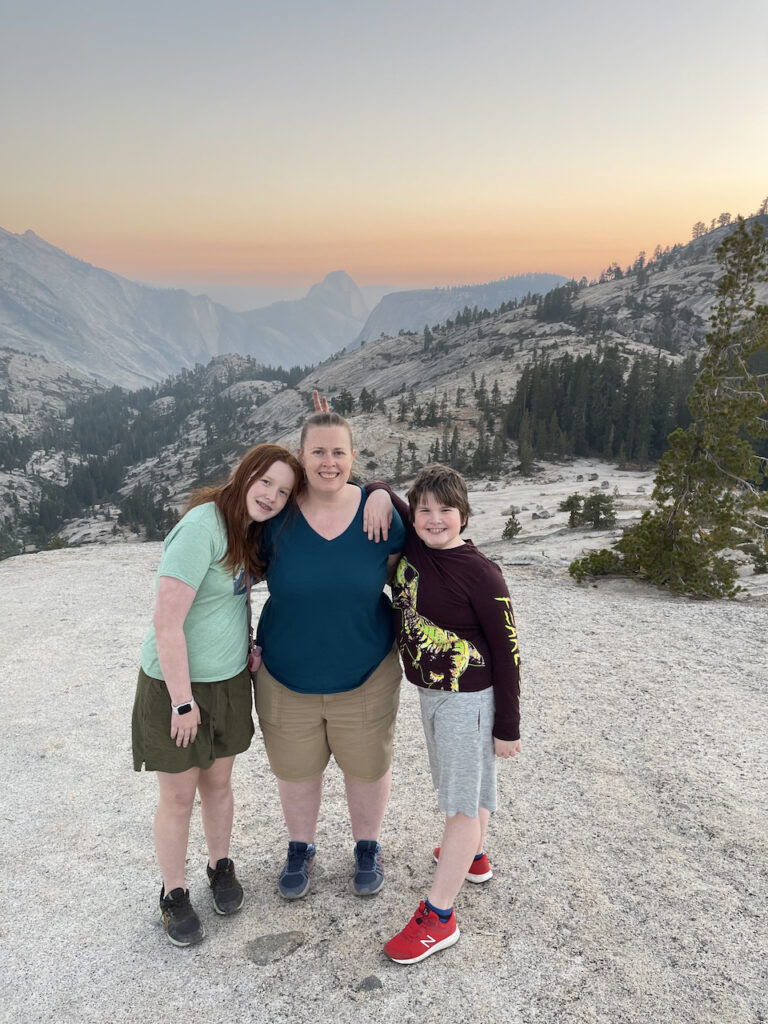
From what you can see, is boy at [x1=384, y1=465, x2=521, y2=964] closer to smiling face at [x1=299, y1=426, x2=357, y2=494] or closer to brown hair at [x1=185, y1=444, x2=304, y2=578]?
smiling face at [x1=299, y1=426, x2=357, y2=494]

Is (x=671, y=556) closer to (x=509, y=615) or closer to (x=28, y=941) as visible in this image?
(x=509, y=615)

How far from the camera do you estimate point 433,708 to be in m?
3.81

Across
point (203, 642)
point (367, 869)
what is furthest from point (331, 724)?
point (367, 869)

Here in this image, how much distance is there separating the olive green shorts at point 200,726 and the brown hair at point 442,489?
65.3 inches

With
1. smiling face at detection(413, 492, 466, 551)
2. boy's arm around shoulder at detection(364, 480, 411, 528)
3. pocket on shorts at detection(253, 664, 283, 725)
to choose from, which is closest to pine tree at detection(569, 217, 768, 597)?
boy's arm around shoulder at detection(364, 480, 411, 528)

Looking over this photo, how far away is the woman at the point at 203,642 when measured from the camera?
11.1 feet

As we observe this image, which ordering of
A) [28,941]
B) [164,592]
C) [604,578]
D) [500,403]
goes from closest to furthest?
[164,592] → [28,941] → [604,578] → [500,403]

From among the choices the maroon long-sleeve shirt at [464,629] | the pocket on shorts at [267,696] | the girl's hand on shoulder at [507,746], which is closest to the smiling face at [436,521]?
the maroon long-sleeve shirt at [464,629]

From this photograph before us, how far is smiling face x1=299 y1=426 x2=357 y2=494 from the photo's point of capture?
3615 mm

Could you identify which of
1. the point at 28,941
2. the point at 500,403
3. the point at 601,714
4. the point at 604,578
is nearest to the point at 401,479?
the point at 500,403

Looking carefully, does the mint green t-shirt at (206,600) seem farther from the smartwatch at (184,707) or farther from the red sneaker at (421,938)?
the red sneaker at (421,938)

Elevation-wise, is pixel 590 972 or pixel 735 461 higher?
pixel 735 461

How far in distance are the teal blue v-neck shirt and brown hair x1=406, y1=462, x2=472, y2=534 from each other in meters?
0.29

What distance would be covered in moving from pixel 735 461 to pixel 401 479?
47.6 m
